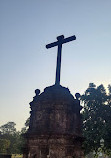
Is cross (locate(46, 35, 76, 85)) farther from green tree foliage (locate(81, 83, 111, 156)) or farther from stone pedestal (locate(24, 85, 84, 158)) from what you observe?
green tree foliage (locate(81, 83, 111, 156))

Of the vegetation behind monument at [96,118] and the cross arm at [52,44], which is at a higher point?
the cross arm at [52,44]

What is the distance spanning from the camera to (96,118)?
2172 cm

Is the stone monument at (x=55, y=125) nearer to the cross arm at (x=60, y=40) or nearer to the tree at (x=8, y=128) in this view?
the cross arm at (x=60, y=40)

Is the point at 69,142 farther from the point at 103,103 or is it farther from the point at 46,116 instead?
the point at 103,103

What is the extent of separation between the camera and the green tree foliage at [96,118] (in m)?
20.0

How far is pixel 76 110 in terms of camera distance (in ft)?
36.2

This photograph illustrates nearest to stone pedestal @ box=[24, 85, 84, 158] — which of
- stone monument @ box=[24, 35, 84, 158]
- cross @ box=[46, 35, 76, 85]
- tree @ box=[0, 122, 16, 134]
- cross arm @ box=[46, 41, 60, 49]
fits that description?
stone monument @ box=[24, 35, 84, 158]

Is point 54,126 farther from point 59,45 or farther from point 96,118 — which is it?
point 96,118

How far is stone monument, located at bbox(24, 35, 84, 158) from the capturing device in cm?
934

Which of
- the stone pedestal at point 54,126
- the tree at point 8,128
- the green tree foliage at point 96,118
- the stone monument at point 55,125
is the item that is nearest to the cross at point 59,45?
the stone monument at point 55,125

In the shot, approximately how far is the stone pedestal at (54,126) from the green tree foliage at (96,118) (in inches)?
410

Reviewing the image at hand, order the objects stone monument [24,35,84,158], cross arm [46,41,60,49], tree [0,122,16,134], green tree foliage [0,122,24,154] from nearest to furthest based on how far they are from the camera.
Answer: stone monument [24,35,84,158]
cross arm [46,41,60,49]
green tree foliage [0,122,24,154]
tree [0,122,16,134]

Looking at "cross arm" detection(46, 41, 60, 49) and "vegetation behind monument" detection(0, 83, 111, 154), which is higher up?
"cross arm" detection(46, 41, 60, 49)

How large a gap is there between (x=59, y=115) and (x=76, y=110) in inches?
58.5
